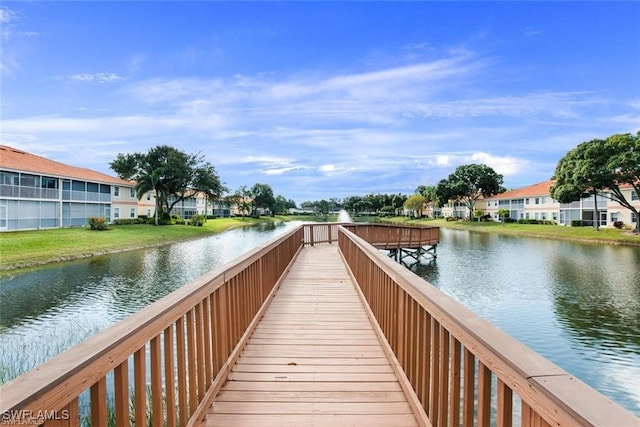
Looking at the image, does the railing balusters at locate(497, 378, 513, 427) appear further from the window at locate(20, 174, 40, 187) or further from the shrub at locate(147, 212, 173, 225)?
the shrub at locate(147, 212, 173, 225)

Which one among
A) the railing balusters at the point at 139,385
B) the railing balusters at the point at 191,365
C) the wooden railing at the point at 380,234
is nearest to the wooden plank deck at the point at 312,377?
the railing balusters at the point at 191,365

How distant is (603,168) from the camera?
34.0m

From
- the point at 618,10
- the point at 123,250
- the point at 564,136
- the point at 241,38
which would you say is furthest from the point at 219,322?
the point at 564,136

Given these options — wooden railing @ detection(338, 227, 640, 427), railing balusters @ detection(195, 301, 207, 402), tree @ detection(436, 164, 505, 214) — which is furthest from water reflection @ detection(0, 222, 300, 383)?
tree @ detection(436, 164, 505, 214)

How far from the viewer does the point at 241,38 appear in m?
18.0

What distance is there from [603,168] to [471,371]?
133 feet

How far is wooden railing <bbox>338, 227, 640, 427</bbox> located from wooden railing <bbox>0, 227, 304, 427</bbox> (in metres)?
1.53

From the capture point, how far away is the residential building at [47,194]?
2670 cm

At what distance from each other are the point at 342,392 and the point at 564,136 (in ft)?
Answer: 200

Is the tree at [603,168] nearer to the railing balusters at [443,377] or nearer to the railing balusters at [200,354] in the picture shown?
the railing balusters at [443,377]

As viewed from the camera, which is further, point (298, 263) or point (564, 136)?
point (564, 136)

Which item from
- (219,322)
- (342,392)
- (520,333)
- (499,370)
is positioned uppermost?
(499,370)

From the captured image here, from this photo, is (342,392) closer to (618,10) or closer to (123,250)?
(618,10)

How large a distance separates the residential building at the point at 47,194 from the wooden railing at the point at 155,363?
2912 centimetres
